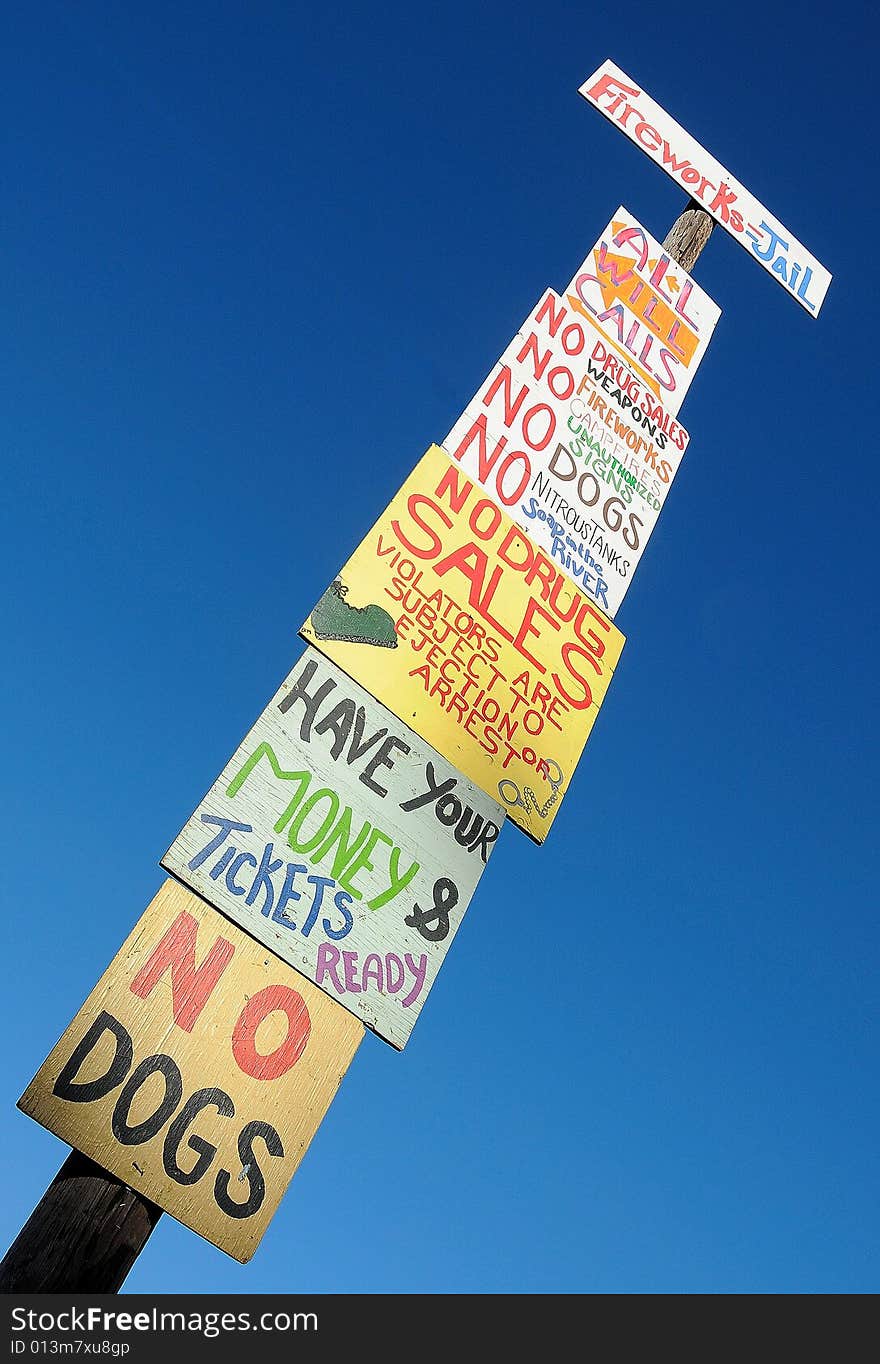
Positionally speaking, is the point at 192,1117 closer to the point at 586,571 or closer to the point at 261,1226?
the point at 261,1226

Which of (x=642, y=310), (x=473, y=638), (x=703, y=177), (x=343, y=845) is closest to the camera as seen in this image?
(x=343, y=845)

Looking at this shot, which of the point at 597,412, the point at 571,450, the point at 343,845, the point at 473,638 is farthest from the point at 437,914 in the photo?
the point at 597,412

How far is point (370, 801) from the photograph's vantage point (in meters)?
2.88

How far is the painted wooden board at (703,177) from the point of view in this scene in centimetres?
564

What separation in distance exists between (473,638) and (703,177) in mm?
3982

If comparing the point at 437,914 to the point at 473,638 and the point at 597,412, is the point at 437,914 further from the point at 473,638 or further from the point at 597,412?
the point at 597,412

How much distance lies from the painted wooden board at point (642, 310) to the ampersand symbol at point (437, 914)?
2.76 metres

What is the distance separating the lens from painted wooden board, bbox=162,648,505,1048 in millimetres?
2531

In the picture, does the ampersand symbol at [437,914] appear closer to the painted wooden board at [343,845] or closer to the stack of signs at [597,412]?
the painted wooden board at [343,845]

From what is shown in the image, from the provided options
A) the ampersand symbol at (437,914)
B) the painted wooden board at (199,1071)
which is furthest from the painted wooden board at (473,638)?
the painted wooden board at (199,1071)

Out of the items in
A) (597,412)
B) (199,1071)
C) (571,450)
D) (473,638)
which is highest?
(597,412)

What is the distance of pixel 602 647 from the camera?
12.7 feet

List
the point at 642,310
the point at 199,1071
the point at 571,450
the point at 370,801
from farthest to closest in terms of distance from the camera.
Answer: the point at 642,310 → the point at 571,450 → the point at 370,801 → the point at 199,1071
